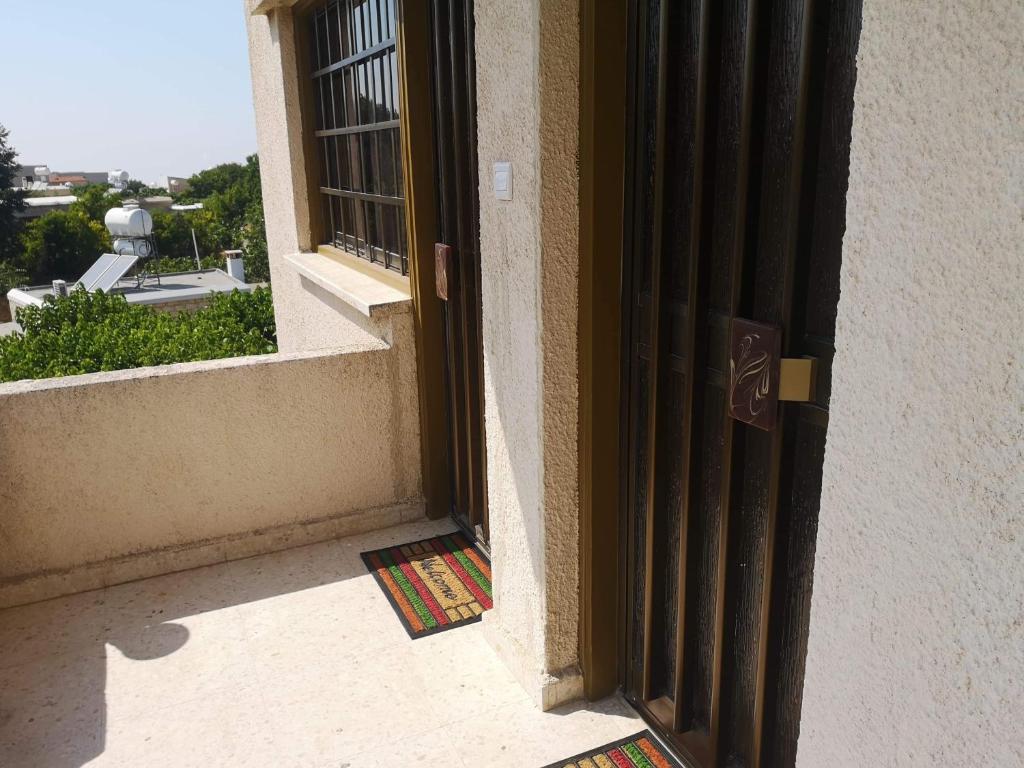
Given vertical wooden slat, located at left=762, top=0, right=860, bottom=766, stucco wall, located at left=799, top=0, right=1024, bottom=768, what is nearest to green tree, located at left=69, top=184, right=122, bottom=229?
vertical wooden slat, located at left=762, top=0, right=860, bottom=766

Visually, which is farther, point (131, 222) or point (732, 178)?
point (131, 222)

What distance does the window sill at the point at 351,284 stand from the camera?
13.1 feet

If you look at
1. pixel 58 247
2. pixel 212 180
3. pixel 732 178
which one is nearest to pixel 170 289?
pixel 58 247

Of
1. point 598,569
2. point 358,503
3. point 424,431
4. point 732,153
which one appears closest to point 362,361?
point 424,431

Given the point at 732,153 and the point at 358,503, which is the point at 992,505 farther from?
the point at 358,503

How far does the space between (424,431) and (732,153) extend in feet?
8.53

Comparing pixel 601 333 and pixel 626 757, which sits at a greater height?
pixel 601 333

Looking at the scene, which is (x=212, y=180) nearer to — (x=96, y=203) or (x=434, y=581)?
(x=96, y=203)

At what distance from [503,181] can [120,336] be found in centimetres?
975

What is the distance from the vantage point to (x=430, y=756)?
2.60m

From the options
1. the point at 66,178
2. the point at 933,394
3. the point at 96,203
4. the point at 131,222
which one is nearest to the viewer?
the point at 933,394

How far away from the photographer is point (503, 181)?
2529mm

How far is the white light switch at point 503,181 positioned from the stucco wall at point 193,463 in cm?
167

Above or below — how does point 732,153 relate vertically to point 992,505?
above
